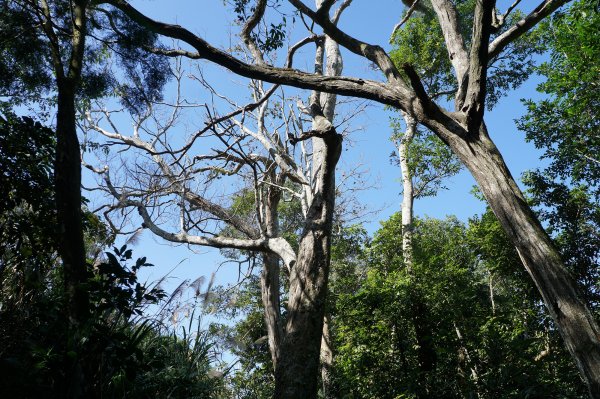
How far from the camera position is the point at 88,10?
6.13 m

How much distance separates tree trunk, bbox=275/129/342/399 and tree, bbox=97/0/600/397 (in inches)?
45.7

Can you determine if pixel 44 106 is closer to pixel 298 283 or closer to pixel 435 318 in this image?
pixel 298 283

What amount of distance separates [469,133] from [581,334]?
1.52 m

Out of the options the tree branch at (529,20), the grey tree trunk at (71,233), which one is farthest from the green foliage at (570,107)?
the grey tree trunk at (71,233)

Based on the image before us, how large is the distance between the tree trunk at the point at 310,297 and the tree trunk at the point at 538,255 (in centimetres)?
181

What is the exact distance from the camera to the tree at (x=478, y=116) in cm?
278

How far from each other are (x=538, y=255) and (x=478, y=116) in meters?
1.11

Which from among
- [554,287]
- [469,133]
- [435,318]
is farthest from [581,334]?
[435,318]

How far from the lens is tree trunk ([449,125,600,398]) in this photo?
2.70m

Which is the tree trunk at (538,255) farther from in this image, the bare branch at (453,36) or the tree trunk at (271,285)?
the tree trunk at (271,285)

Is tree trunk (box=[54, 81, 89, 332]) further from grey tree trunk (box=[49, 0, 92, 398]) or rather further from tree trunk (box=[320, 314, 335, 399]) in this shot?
tree trunk (box=[320, 314, 335, 399])

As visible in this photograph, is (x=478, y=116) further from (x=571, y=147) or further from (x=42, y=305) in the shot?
(x=571, y=147)

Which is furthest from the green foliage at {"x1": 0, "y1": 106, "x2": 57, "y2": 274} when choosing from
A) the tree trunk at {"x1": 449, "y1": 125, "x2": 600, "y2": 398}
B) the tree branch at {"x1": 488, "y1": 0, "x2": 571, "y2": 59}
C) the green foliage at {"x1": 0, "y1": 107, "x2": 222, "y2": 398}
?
the tree branch at {"x1": 488, "y1": 0, "x2": 571, "y2": 59}

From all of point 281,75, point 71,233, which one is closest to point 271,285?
point 281,75
